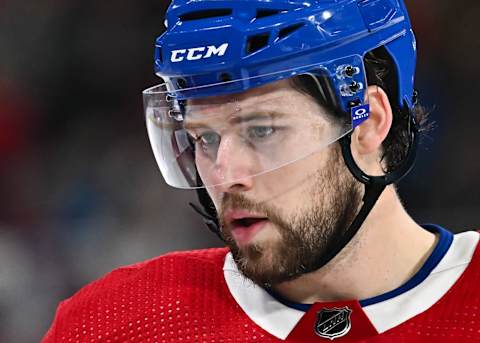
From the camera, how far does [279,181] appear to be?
1.62 m

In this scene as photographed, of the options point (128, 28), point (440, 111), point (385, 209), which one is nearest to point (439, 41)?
point (440, 111)

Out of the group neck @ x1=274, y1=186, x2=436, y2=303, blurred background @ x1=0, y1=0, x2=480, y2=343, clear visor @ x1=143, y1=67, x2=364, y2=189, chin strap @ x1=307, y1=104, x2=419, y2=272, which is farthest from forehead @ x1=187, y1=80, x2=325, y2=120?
blurred background @ x1=0, y1=0, x2=480, y2=343

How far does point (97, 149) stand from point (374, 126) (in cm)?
243

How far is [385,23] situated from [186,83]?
0.37 meters

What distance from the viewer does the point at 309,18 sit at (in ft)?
5.23

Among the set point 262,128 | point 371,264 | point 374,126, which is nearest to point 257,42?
point 262,128

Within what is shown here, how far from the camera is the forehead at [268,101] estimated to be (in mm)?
1606

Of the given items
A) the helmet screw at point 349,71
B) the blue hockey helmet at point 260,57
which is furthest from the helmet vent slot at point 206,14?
the helmet screw at point 349,71

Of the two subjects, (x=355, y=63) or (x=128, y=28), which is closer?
(x=355, y=63)

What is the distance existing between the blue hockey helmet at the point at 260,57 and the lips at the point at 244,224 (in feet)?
0.22

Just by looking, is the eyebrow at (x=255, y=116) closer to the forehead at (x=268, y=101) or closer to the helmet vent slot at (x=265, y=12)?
the forehead at (x=268, y=101)

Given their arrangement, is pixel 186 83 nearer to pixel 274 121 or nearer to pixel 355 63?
pixel 274 121

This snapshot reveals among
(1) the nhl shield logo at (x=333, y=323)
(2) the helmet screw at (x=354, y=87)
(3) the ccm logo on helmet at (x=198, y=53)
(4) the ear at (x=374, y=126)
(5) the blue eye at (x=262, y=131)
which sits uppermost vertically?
(3) the ccm logo on helmet at (x=198, y=53)

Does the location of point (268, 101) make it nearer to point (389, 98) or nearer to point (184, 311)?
point (389, 98)
